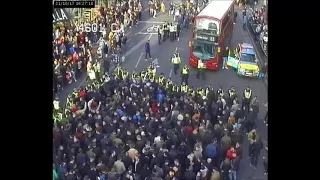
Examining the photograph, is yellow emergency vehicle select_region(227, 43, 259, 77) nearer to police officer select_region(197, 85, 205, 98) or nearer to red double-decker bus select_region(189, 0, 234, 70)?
red double-decker bus select_region(189, 0, 234, 70)

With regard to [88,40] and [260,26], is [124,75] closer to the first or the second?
[88,40]

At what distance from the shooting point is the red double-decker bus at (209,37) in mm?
5059

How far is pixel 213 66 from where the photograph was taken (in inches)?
201

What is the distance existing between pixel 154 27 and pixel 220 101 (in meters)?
0.89

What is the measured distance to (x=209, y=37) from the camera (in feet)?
16.8

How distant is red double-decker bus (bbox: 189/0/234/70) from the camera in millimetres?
5059

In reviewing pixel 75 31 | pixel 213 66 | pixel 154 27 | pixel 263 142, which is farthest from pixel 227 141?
pixel 75 31

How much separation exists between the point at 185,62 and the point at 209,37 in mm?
306

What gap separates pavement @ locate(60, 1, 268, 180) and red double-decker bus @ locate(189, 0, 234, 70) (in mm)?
54

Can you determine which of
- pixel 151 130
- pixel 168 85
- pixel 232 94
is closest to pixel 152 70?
pixel 168 85

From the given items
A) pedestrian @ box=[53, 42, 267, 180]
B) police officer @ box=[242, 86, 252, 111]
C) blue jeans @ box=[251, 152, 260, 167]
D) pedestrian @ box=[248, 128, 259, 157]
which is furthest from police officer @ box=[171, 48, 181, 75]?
blue jeans @ box=[251, 152, 260, 167]

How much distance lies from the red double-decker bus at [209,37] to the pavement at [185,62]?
54 millimetres
